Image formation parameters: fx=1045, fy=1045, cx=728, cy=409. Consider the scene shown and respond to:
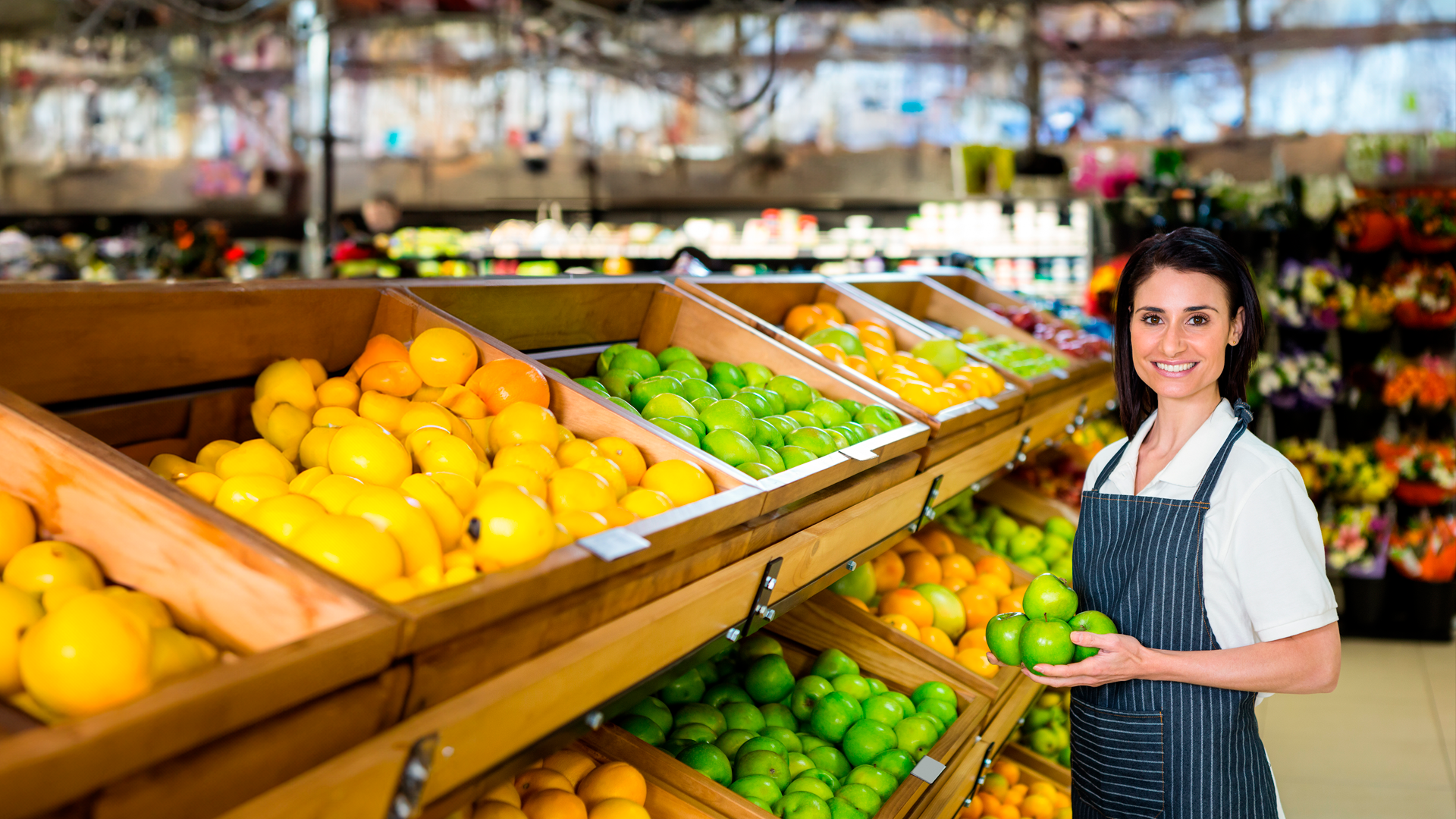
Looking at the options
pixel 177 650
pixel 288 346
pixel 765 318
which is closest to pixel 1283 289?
pixel 765 318

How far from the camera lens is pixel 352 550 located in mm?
951

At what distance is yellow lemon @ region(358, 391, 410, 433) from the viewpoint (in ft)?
4.81

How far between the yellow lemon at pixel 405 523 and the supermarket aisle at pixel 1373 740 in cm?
327

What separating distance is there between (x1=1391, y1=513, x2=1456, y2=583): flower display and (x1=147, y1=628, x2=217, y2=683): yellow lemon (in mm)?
5458

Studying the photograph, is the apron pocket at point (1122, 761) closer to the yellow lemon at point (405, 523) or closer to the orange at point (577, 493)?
the orange at point (577, 493)

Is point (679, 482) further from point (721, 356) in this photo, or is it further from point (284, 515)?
point (721, 356)

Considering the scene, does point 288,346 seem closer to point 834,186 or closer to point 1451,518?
point 1451,518

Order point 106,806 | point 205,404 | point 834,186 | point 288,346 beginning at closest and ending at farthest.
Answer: point 106,806
point 205,404
point 288,346
point 834,186

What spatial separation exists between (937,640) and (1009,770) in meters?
0.44

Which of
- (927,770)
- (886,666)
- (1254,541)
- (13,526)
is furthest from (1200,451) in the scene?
(13,526)

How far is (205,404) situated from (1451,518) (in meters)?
5.49

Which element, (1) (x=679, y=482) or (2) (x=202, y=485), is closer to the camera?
(2) (x=202, y=485)

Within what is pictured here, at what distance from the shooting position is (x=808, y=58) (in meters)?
8.91

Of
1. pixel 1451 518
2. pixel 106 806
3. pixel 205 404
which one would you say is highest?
pixel 205 404
